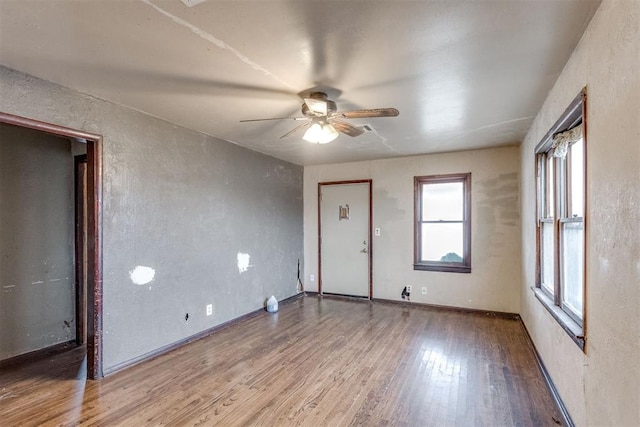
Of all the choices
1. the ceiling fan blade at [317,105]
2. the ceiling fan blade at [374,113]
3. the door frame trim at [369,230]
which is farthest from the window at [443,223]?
the ceiling fan blade at [317,105]

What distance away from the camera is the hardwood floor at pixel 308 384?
2.27m

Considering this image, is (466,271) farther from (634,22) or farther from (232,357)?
(634,22)

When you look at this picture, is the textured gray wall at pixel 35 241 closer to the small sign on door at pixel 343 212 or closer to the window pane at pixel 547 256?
the small sign on door at pixel 343 212

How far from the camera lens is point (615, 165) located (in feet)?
4.87

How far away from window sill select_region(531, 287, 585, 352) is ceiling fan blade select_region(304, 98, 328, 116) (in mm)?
2214

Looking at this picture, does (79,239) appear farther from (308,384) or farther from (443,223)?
(443,223)

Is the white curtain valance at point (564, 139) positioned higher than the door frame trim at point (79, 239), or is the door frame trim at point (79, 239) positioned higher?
the white curtain valance at point (564, 139)

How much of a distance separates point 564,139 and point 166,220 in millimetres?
3530

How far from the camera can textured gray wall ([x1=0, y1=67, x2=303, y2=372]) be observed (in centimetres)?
285

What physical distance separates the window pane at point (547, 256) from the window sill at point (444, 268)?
61.4 inches

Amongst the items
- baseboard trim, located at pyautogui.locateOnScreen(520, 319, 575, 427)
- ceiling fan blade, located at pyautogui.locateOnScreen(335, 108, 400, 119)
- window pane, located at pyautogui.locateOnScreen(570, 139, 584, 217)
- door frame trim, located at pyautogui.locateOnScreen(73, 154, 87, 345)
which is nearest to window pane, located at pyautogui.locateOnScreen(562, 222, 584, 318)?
window pane, located at pyautogui.locateOnScreen(570, 139, 584, 217)

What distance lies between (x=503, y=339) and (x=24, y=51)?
4814 mm

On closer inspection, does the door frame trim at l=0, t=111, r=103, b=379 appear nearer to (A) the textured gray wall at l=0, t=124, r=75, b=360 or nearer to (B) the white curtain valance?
(A) the textured gray wall at l=0, t=124, r=75, b=360

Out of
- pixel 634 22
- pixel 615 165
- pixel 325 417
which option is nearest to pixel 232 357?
pixel 325 417
